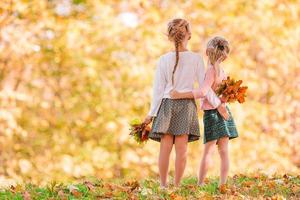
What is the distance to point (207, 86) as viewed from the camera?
5.53 metres

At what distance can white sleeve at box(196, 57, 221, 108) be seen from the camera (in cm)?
558

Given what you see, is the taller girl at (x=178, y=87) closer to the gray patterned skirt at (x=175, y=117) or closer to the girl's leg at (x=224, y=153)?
the gray patterned skirt at (x=175, y=117)

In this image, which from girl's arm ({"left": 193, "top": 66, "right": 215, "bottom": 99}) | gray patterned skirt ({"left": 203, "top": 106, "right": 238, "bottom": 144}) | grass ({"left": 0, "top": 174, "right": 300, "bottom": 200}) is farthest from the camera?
gray patterned skirt ({"left": 203, "top": 106, "right": 238, "bottom": 144})

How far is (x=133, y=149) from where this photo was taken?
10.5 metres

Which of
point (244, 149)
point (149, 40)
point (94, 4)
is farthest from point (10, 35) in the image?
point (244, 149)

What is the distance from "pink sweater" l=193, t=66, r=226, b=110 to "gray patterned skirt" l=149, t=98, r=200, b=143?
149 mm

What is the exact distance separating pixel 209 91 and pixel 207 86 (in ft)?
0.31

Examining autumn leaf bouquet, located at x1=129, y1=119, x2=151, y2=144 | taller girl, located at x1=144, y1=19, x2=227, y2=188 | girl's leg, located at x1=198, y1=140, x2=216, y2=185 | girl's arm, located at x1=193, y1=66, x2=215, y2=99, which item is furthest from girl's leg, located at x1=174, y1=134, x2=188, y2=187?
girl's arm, located at x1=193, y1=66, x2=215, y2=99

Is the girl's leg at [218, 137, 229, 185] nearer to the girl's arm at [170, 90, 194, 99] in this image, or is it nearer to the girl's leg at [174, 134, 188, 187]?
the girl's leg at [174, 134, 188, 187]

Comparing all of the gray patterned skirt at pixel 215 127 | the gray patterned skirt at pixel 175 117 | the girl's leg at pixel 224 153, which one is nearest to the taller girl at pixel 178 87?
the gray patterned skirt at pixel 175 117

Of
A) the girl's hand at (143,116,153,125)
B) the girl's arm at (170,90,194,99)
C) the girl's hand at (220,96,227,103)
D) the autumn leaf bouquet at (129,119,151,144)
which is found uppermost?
the girl's arm at (170,90,194,99)

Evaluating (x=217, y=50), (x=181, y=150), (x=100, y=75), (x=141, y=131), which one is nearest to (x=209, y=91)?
(x=217, y=50)

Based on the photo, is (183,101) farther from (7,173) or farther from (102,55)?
(7,173)

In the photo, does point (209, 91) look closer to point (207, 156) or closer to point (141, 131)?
point (207, 156)
